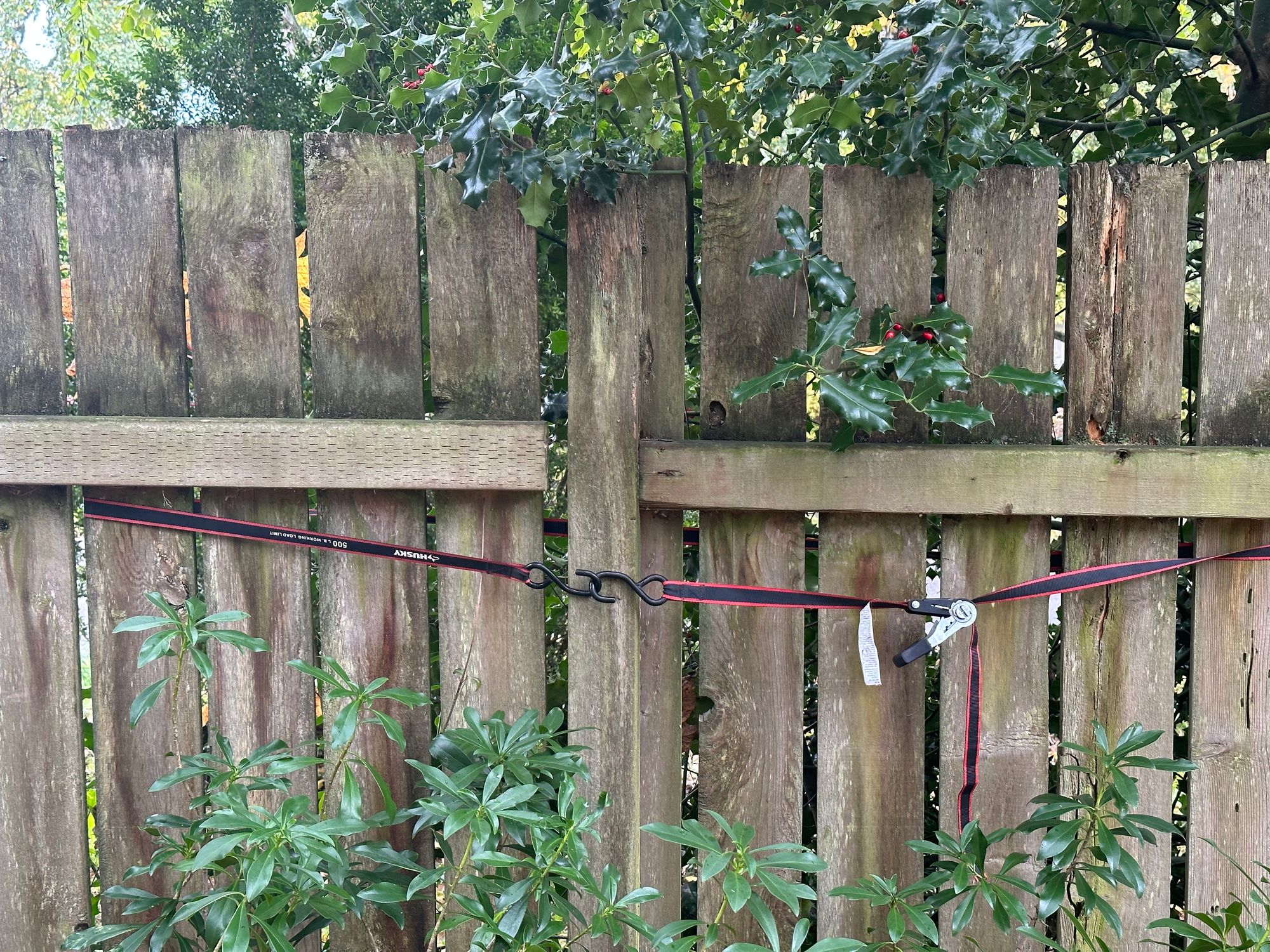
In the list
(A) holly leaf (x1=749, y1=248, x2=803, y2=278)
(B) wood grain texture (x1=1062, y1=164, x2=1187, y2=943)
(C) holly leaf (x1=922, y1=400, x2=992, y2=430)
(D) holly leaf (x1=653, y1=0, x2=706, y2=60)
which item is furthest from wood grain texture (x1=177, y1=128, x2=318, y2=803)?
(B) wood grain texture (x1=1062, y1=164, x2=1187, y2=943)

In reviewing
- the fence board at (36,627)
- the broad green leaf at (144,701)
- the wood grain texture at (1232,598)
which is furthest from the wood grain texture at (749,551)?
the fence board at (36,627)

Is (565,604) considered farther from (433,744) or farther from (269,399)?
(269,399)

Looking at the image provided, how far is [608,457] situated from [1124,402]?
0.93 meters

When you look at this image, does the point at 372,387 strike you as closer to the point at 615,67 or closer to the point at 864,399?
the point at 615,67

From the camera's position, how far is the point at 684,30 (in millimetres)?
1474

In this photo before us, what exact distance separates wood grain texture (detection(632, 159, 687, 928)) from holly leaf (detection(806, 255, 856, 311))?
0.25 metres

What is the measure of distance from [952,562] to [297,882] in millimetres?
1198

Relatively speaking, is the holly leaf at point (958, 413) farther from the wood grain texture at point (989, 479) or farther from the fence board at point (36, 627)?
the fence board at point (36, 627)

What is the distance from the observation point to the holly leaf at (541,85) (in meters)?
1.43

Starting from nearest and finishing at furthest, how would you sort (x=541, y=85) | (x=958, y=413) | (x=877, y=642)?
1. (x=541, y=85)
2. (x=958, y=413)
3. (x=877, y=642)

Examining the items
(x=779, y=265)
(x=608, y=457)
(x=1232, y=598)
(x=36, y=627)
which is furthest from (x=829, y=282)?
(x=36, y=627)

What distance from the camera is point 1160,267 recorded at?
66.5 inches

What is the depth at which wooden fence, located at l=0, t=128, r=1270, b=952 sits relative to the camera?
1.67m

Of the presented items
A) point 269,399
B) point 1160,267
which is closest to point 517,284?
point 269,399
